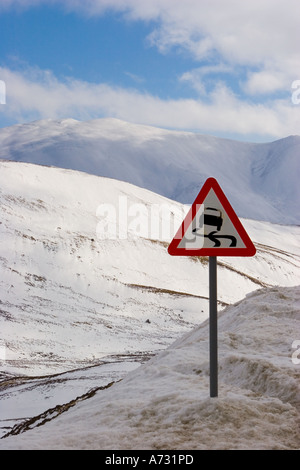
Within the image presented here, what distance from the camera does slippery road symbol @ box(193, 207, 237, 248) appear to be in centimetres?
603

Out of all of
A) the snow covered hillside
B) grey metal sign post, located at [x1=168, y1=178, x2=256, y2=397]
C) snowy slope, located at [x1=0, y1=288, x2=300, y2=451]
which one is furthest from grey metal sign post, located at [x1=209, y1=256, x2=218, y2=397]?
the snow covered hillside

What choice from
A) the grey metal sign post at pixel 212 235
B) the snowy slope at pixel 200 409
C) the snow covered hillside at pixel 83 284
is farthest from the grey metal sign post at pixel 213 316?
the snow covered hillside at pixel 83 284

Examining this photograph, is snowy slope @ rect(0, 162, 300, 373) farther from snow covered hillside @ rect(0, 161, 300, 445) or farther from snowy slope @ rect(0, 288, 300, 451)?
snowy slope @ rect(0, 288, 300, 451)

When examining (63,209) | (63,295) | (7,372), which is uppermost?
(63,209)

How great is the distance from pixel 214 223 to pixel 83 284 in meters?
63.6

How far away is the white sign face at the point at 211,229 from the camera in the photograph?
6.02m

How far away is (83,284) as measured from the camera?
68375mm

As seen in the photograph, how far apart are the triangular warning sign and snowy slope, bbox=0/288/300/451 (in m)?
1.97

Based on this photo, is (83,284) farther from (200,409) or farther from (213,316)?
(213,316)

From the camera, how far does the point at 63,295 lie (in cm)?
6322

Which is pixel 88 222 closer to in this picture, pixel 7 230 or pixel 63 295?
pixel 7 230

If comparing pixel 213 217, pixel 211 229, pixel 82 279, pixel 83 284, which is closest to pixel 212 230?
pixel 211 229
